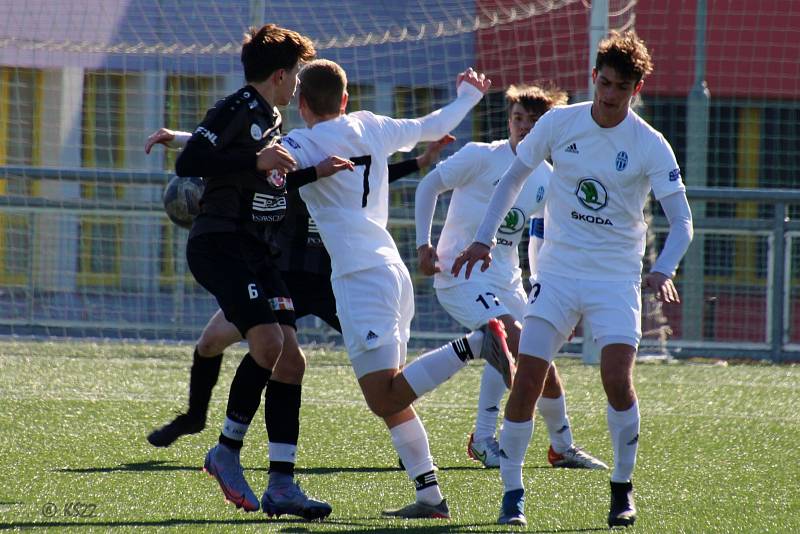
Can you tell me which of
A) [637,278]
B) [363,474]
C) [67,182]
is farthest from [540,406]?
[67,182]

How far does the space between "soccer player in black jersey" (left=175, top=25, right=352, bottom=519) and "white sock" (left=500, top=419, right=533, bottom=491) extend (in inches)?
25.5

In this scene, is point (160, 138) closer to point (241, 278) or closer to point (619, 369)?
point (241, 278)

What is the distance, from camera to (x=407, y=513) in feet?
15.9

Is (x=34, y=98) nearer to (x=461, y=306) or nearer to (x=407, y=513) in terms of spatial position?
(x=461, y=306)

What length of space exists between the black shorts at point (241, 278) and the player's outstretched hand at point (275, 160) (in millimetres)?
444

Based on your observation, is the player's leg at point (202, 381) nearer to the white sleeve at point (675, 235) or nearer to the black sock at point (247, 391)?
the black sock at point (247, 391)

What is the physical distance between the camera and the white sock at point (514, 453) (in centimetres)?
481

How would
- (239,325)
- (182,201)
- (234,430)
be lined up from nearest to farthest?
(239,325) → (234,430) → (182,201)

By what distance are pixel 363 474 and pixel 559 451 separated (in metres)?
0.96

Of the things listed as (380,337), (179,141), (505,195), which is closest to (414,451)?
(380,337)

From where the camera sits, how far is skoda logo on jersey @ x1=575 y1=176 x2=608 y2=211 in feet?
16.0

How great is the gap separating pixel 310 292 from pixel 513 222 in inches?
40.6

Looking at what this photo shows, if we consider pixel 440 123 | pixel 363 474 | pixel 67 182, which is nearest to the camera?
pixel 440 123

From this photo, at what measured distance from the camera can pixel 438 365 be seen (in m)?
4.92
